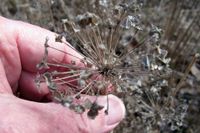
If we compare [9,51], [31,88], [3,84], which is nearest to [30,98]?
[31,88]

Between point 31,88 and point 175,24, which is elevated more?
point 175,24

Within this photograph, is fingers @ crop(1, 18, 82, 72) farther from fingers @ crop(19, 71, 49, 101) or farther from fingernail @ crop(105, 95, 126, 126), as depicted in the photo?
fingernail @ crop(105, 95, 126, 126)

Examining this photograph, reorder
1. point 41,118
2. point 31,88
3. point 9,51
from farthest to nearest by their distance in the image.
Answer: point 31,88
point 9,51
point 41,118

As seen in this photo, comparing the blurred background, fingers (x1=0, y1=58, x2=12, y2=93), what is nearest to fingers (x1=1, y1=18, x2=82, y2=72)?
fingers (x1=0, y1=58, x2=12, y2=93)

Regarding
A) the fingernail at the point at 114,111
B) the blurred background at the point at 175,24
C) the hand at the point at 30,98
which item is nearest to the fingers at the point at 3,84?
the hand at the point at 30,98

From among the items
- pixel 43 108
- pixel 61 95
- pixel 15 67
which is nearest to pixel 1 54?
pixel 15 67

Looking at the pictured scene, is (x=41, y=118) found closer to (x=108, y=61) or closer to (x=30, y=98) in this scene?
(x=108, y=61)

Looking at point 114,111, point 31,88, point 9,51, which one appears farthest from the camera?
point 31,88

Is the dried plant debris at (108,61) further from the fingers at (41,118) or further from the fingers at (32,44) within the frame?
the fingers at (32,44)

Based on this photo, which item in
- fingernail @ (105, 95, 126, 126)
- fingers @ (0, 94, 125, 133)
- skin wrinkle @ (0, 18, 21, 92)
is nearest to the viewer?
fingers @ (0, 94, 125, 133)
